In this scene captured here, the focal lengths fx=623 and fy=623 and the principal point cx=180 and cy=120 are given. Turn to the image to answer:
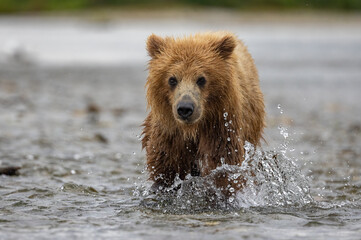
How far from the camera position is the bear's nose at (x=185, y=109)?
18.9 ft

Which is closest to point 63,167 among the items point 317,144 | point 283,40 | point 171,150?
point 171,150

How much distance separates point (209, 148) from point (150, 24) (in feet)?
225

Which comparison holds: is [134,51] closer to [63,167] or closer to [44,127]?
[44,127]

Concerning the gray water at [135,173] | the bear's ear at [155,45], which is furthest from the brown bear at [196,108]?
the gray water at [135,173]

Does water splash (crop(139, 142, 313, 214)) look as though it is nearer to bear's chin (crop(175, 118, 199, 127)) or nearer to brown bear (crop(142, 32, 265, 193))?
brown bear (crop(142, 32, 265, 193))

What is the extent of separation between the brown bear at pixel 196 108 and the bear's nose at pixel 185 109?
0.09 metres

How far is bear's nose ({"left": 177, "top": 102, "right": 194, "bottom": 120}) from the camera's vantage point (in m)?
5.75

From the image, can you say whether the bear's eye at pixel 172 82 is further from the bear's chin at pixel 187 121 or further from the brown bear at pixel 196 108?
the bear's chin at pixel 187 121

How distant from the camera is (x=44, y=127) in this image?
11.0 metres

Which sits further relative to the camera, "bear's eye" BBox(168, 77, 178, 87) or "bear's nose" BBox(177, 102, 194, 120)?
"bear's eye" BBox(168, 77, 178, 87)

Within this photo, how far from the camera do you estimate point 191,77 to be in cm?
605

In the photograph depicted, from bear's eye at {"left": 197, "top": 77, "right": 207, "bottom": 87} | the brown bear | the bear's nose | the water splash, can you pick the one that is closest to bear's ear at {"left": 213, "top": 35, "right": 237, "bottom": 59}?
the brown bear

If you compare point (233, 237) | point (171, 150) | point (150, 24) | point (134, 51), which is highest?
point (150, 24)

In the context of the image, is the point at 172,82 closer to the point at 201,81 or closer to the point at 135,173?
the point at 201,81
